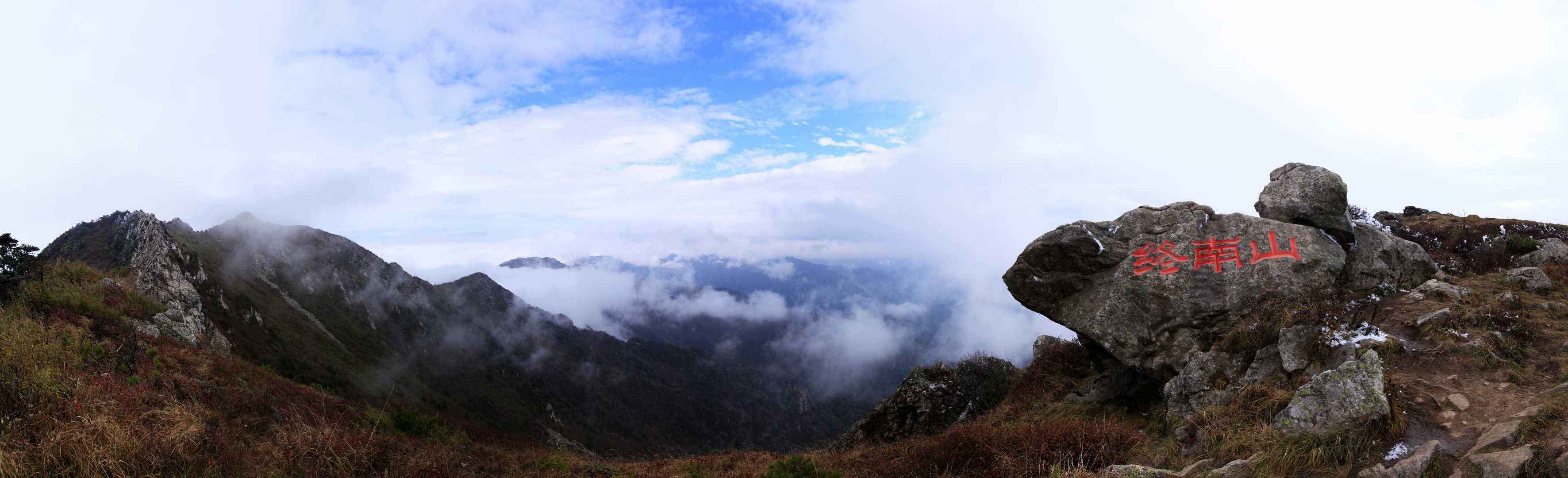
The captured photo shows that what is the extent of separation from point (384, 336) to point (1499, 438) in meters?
161

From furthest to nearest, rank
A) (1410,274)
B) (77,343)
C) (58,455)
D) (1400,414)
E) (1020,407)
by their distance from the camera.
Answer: (1020,407) → (1410,274) → (77,343) → (1400,414) → (58,455)

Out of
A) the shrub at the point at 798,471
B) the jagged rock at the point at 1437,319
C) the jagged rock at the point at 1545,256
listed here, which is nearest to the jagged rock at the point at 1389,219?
the jagged rock at the point at 1545,256

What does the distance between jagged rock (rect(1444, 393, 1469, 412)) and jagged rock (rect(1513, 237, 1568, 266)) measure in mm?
11380

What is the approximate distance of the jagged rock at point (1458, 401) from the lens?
7223mm

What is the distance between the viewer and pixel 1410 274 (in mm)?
13133

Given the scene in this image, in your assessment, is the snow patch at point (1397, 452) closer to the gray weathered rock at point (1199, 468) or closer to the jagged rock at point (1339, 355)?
the gray weathered rock at point (1199, 468)

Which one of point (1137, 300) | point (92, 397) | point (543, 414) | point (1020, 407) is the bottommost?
point (543, 414)

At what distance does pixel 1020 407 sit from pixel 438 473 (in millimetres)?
13329

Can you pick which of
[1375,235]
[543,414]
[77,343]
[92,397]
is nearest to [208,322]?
[77,343]

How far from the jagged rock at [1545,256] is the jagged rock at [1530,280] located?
266 cm

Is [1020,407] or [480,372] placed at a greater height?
[1020,407]

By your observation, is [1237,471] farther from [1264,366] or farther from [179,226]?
[179,226]

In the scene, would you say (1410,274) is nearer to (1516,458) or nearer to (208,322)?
(1516,458)

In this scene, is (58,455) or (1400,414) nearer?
(58,455)
